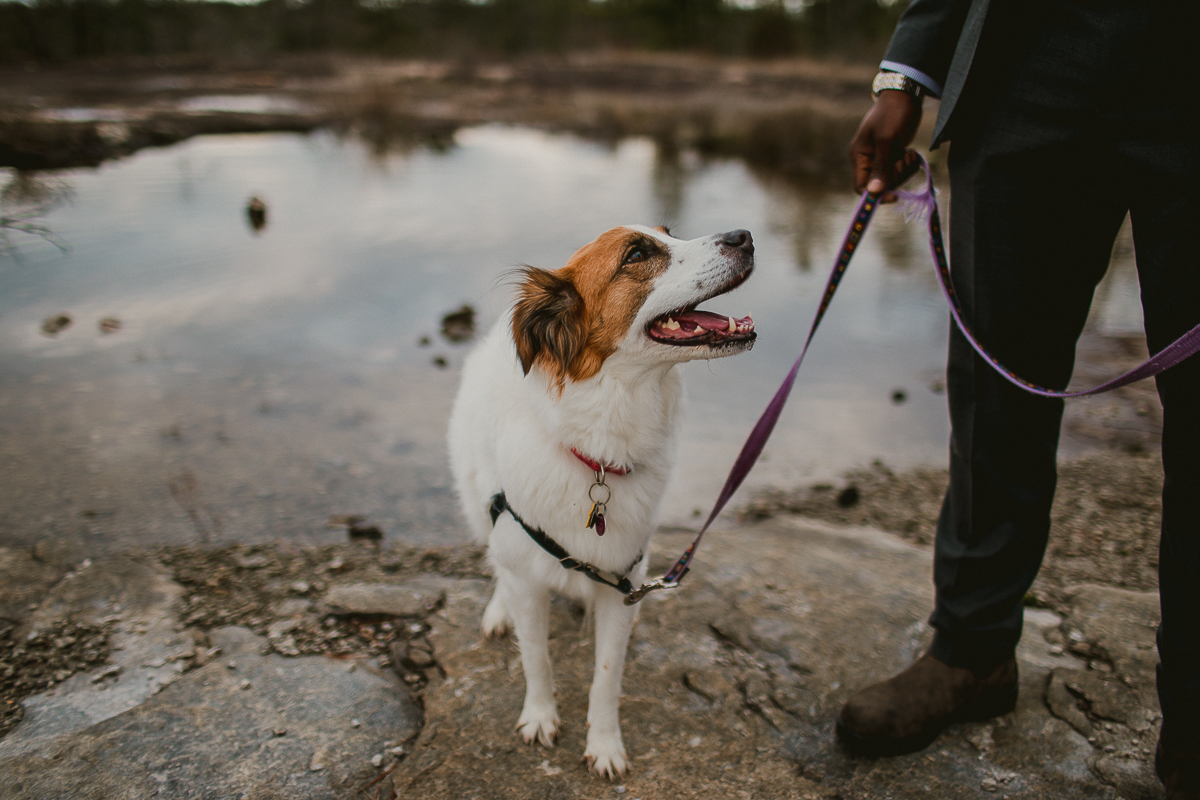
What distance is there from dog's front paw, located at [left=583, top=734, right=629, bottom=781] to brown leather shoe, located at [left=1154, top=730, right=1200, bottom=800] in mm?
1317

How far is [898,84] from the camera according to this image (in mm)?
1794

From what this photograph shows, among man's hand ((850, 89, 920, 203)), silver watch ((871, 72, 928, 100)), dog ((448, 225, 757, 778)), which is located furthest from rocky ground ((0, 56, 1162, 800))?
silver watch ((871, 72, 928, 100))

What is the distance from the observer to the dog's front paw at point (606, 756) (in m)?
1.89

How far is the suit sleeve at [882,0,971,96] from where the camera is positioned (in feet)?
5.81

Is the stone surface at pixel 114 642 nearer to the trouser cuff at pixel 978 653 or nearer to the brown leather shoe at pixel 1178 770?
the trouser cuff at pixel 978 653

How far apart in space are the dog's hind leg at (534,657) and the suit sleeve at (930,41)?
1.64 metres

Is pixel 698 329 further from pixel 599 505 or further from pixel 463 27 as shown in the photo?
pixel 463 27

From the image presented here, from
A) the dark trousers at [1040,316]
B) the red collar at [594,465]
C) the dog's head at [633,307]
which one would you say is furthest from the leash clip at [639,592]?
the dark trousers at [1040,316]

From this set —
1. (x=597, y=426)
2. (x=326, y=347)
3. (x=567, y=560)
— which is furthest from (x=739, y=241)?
(x=326, y=347)

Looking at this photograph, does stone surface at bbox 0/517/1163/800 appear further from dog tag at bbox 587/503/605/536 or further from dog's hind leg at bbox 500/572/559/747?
dog tag at bbox 587/503/605/536

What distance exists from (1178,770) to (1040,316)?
1.13 metres

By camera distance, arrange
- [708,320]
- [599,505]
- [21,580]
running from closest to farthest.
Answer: [599,505], [708,320], [21,580]

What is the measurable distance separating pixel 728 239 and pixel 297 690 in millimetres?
1763

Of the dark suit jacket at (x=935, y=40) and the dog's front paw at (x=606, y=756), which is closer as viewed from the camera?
the dark suit jacket at (x=935, y=40)
